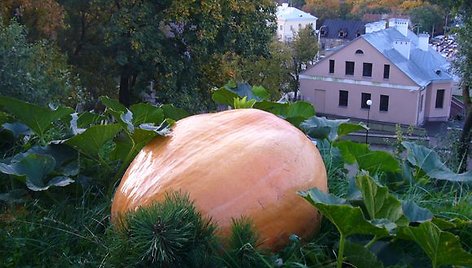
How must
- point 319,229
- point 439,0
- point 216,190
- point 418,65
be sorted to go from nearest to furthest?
point 216,190
point 319,229
point 439,0
point 418,65

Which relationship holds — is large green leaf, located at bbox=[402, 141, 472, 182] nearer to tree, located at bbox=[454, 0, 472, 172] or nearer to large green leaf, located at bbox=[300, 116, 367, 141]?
large green leaf, located at bbox=[300, 116, 367, 141]

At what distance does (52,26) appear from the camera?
11484 mm

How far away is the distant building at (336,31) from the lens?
45.7 meters

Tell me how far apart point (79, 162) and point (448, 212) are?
1.35 m

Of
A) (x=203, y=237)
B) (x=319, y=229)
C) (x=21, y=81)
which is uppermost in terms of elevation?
(x=203, y=237)

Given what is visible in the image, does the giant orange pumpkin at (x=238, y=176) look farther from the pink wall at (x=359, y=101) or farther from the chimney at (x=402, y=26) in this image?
the chimney at (x=402, y=26)

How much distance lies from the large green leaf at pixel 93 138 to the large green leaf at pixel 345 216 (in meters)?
0.82

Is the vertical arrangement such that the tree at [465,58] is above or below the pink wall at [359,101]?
above

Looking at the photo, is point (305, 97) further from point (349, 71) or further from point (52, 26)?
point (52, 26)

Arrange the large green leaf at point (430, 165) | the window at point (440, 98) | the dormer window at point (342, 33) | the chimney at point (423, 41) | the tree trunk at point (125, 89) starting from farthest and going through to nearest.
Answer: the dormer window at point (342, 33) < the chimney at point (423, 41) < the window at point (440, 98) < the tree trunk at point (125, 89) < the large green leaf at point (430, 165)

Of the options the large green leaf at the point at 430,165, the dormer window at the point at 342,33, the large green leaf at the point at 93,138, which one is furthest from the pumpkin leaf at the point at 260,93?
the dormer window at the point at 342,33

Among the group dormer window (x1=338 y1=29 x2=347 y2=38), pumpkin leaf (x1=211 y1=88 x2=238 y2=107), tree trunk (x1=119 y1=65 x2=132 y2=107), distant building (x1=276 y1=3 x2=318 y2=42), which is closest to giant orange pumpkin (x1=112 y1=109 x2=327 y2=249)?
pumpkin leaf (x1=211 y1=88 x2=238 y2=107)

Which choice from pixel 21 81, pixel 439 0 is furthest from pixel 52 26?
pixel 439 0

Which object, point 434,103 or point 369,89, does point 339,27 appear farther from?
point 434,103
